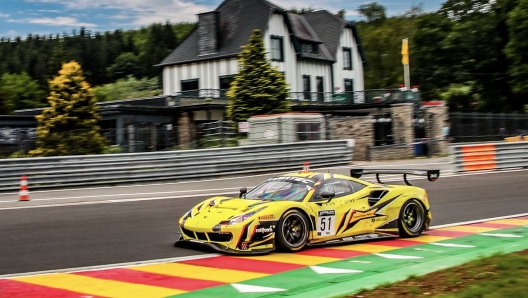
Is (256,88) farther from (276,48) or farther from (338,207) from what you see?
(338,207)

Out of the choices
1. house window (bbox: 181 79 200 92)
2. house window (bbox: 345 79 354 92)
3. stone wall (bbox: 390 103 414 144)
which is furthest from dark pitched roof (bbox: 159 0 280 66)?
house window (bbox: 345 79 354 92)

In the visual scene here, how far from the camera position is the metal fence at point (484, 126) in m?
37.2

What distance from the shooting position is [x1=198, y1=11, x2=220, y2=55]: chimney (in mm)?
46938

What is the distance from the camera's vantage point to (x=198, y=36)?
156ft

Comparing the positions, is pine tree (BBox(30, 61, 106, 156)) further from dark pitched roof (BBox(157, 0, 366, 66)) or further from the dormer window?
the dormer window

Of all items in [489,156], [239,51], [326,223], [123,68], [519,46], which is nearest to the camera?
[326,223]

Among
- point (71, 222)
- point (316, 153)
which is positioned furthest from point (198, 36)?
point (71, 222)

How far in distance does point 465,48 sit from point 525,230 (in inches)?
1941

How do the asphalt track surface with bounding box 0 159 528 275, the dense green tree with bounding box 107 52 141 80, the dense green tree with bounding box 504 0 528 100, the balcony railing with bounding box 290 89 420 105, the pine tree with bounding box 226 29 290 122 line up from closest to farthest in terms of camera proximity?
the asphalt track surface with bounding box 0 159 528 275
the pine tree with bounding box 226 29 290 122
the balcony railing with bounding box 290 89 420 105
the dense green tree with bounding box 504 0 528 100
the dense green tree with bounding box 107 52 141 80

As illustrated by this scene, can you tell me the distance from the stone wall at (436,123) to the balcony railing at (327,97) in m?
2.37

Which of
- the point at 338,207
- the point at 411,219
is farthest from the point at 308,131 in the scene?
the point at 338,207

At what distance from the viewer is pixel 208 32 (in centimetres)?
4706

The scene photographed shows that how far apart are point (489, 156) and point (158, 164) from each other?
1248 cm

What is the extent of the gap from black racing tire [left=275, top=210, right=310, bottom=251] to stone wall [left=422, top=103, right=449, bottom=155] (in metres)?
27.3
